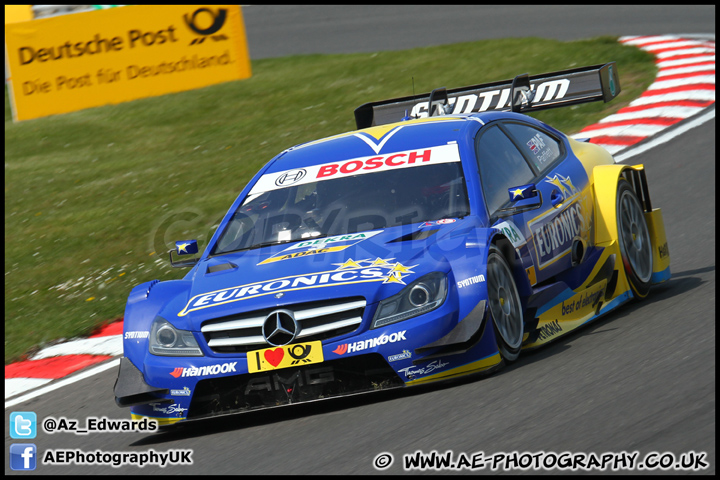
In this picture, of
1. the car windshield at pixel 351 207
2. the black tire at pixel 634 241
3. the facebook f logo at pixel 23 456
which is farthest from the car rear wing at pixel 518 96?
the facebook f logo at pixel 23 456

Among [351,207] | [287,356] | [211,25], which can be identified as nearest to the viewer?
[287,356]

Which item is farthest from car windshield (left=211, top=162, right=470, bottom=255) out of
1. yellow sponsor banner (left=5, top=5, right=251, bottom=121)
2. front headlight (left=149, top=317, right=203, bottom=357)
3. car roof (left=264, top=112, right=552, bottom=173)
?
yellow sponsor banner (left=5, top=5, right=251, bottom=121)

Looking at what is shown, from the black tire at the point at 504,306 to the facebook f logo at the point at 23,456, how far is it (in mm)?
2370

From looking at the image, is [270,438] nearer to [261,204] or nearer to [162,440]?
[162,440]

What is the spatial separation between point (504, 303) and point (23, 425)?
9.45ft

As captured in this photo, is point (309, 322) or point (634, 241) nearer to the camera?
point (309, 322)

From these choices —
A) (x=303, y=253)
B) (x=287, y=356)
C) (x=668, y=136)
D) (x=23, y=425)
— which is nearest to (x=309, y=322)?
(x=287, y=356)

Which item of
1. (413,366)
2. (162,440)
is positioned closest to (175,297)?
(162,440)

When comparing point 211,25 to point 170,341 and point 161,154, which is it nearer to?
point 161,154

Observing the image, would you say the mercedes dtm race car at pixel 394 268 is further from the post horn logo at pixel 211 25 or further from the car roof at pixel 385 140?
the post horn logo at pixel 211 25

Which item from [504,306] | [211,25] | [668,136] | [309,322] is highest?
[211,25]

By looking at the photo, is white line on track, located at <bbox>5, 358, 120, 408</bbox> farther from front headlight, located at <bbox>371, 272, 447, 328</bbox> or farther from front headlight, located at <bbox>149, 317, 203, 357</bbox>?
front headlight, located at <bbox>371, 272, 447, 328</bbox>

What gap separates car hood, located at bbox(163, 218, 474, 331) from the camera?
5012mm

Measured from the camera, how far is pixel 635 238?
693cm
